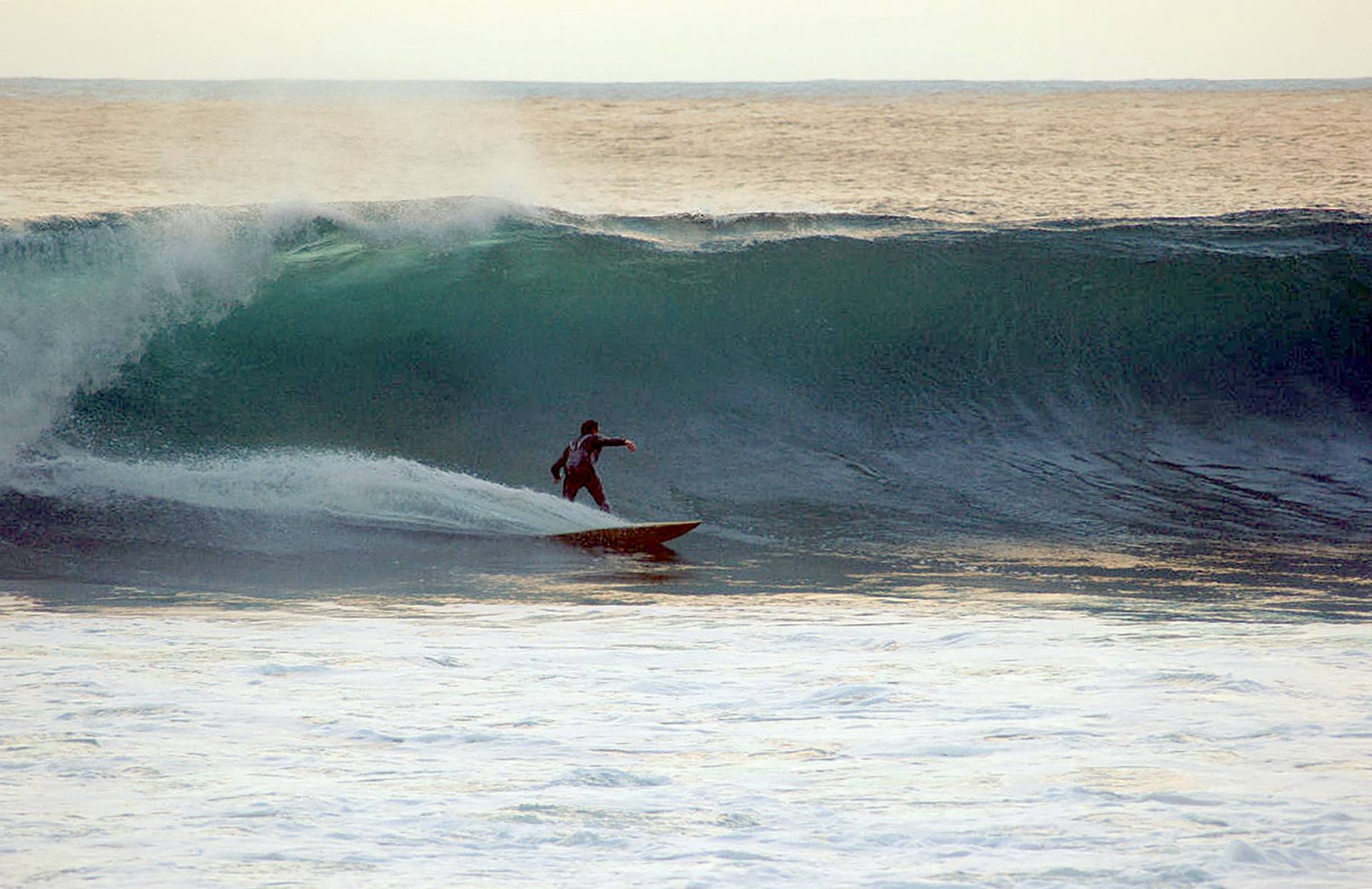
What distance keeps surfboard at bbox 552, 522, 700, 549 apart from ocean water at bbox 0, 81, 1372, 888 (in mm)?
135

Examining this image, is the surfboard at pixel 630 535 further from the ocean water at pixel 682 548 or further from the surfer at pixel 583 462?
the surfer at pixel 583 462

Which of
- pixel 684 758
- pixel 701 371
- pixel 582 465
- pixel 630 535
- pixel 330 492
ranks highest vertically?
pixel 701 371

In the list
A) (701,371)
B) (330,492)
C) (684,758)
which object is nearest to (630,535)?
(330,492)

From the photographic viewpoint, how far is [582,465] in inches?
379

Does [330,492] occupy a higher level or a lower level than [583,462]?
lower

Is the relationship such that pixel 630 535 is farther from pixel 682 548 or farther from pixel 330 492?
pixel 330 492

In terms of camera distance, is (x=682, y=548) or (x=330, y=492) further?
(x=330, y=492)

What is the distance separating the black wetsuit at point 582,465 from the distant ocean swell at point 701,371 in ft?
0.68

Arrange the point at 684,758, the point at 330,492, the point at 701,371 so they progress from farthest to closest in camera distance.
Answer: the point at 701,371 → the point at 330,492 → the point at 684,758

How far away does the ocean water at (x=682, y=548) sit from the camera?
11.5 feet

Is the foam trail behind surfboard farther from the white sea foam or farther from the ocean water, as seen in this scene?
the white sea foam

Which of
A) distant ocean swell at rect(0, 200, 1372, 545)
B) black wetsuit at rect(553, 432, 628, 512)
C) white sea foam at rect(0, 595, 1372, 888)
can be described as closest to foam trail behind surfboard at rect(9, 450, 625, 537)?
distant ocean swell at rect(0, 200, 1372, 545)

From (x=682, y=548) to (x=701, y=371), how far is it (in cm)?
431

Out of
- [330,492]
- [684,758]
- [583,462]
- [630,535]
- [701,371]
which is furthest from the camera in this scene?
[701,371]
